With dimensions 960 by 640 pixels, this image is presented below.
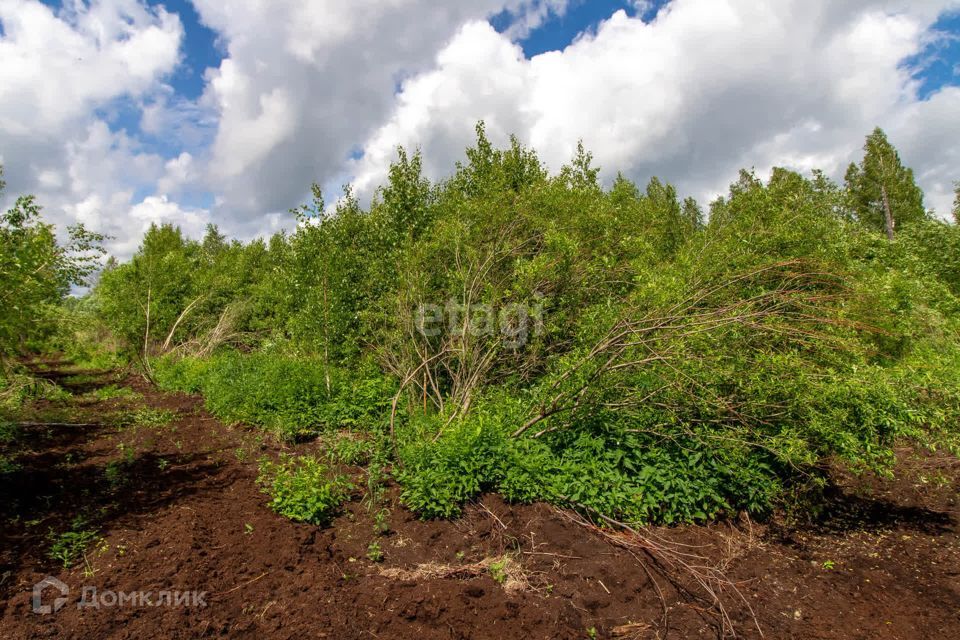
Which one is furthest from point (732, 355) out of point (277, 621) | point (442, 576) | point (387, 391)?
point (387, 391)

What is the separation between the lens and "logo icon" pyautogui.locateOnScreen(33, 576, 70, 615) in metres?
3.01

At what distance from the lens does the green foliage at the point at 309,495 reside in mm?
4688

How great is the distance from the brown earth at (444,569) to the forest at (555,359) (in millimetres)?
309

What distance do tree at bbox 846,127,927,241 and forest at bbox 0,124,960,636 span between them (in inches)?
746

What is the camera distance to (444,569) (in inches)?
158

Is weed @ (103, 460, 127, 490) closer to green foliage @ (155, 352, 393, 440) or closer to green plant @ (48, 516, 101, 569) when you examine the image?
green plant @ (48, 516, 101, 569)

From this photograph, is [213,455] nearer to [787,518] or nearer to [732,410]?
[732,410]

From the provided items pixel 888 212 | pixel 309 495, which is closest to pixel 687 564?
pixel 309 495

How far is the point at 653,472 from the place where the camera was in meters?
4.66

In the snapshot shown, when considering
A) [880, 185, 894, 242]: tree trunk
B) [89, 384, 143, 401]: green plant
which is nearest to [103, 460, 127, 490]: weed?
[89, 384, 143, 401]: green plant

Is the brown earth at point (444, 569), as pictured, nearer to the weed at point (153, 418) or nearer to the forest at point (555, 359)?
the forest at point (555, 359)

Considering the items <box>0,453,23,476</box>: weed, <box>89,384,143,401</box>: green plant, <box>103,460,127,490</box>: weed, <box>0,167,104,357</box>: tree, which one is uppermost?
<box>0,167,104,357</box>: tree

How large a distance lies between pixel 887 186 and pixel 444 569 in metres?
32.3

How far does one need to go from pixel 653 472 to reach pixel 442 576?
2311 millimetres
